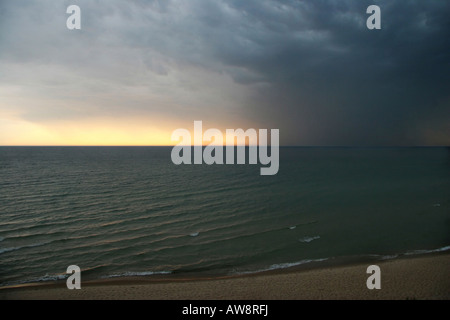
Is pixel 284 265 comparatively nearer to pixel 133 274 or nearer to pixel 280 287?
pixel 280 287

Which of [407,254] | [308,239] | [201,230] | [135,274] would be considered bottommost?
[135,274]

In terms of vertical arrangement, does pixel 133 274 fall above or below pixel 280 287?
below

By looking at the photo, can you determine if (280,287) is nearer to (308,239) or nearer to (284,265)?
(284,265)

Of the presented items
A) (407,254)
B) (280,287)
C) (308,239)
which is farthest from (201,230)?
(407,254)

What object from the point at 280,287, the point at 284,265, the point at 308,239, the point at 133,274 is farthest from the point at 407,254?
the point at 133,274

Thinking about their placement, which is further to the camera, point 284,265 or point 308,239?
point 308,239

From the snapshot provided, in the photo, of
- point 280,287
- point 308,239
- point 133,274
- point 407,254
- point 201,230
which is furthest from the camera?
point 201,230

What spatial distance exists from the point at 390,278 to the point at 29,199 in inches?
1508

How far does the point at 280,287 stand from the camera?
12328 millimetres

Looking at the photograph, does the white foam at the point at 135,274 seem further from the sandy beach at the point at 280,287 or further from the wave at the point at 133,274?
the sandy beach at the point at 280,287

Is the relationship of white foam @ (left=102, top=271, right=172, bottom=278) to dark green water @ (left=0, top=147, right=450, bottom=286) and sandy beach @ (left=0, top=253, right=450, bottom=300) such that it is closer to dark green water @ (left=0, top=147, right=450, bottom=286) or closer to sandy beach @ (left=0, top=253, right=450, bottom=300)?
dark green water @ (left=0, top=147, right=450, bottom=286)

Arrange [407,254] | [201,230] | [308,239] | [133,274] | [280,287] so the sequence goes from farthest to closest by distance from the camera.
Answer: [201,230], [308,239], [407,254], [133,274], [280,287]

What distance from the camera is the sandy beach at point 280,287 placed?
11.4 meters

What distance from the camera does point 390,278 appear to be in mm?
12867
